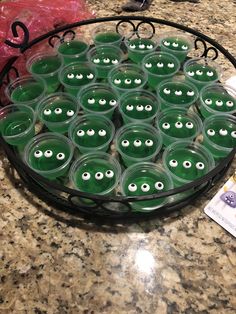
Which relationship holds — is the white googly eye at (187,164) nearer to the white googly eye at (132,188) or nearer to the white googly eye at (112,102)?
the white googly eye at (132,188)

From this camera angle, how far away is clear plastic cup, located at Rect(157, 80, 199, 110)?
0.78 meters

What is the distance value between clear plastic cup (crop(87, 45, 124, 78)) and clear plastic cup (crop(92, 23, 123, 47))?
0.02 m

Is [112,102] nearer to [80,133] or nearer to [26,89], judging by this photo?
[80,133]

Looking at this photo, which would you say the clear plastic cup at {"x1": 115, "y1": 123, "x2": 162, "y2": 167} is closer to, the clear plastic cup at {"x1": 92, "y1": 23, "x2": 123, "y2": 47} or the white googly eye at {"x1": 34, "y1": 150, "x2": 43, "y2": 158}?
the white googly eye at {"x1": 34, "y1": 150, "x2": 43, "y2": 158}

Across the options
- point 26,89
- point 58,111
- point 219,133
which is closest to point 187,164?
point 219,133

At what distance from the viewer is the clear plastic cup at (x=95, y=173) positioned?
63 centimetres

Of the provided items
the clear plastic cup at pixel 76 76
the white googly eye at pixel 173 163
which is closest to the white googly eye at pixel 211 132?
the white googly eye at pixel 173 163

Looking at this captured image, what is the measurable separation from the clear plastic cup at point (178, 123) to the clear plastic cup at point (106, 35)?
277 mm

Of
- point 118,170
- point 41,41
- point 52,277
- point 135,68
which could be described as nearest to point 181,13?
point 135,68

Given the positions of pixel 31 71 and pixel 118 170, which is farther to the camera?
pixel 31 71

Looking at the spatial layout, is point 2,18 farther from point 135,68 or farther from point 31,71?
point 135,68

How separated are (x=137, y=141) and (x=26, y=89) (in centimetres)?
32

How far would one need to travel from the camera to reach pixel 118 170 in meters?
0.64

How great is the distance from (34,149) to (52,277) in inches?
10.8
